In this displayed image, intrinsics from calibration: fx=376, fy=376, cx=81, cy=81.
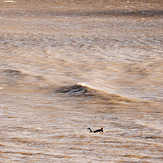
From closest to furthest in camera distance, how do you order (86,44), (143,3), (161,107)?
(161,107) → (86,44) → (143,3)

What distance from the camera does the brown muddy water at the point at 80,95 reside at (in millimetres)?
1934

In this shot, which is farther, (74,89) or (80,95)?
(74,89)

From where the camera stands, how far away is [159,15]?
11.7 metres

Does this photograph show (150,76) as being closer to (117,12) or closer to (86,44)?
(86,44)

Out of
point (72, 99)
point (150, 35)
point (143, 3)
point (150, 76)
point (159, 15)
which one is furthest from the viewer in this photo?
point (143, 3)

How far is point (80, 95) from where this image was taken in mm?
3102

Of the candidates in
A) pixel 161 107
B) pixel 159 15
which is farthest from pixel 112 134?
pixel 159 15

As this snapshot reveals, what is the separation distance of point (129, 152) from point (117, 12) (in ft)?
35.5

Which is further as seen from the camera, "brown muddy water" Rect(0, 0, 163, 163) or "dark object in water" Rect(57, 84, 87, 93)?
"dark object in water" Rect(57, 84, 87, 93)

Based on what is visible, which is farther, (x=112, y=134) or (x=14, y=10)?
(x=14, y=10)

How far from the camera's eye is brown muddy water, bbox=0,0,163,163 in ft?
6.34

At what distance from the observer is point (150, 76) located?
3982 mm

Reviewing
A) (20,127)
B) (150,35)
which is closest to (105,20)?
(150,35)

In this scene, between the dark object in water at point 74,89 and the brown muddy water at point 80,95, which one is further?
the dark object in water at point 74,89
